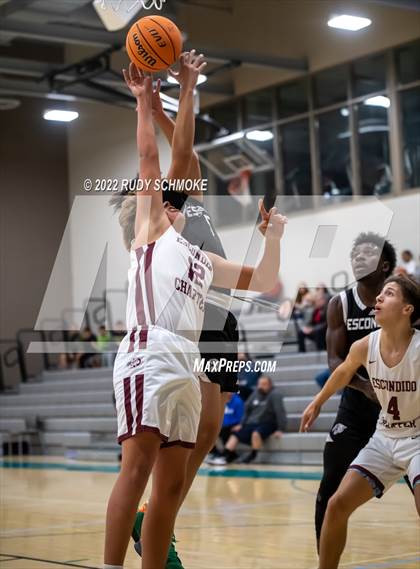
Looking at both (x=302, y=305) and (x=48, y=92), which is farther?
(x=302, y=305)

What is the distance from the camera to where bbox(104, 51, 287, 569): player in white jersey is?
3.74 m

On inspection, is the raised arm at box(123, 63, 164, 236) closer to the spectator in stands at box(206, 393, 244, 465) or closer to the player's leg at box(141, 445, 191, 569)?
the player's leg at box(141, 445, 191, 569)

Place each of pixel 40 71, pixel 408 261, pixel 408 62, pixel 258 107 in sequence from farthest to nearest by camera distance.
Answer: pixel 258 107
pixel 408 62
pixel 40 71
pixel 408 261

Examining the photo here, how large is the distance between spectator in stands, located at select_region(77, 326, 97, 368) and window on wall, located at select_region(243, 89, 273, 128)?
5.61 metres

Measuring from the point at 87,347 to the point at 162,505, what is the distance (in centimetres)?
1318

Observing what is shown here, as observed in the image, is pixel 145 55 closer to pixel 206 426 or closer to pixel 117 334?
pixel 206 426

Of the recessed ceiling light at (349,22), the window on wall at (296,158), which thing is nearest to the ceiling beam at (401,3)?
the recessed ceiling light at (349,22)

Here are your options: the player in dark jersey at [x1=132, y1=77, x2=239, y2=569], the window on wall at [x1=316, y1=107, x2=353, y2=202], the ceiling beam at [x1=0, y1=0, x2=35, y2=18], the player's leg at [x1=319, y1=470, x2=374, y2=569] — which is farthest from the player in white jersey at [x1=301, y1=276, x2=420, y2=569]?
the window on wall at [x1=316, y1=107, x2=353, y2=202]

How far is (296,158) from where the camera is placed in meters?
19.7

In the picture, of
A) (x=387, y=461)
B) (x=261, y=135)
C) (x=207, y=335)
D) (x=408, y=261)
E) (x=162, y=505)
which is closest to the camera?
(x=162, y=505)

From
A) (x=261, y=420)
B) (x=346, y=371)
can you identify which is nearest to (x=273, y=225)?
(x=346, y=371)

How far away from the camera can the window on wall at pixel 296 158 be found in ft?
63.9

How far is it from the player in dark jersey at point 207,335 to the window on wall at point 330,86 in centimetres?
1432

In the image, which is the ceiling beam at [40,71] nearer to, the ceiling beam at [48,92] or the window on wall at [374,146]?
the ceiling beam at [48,92]
